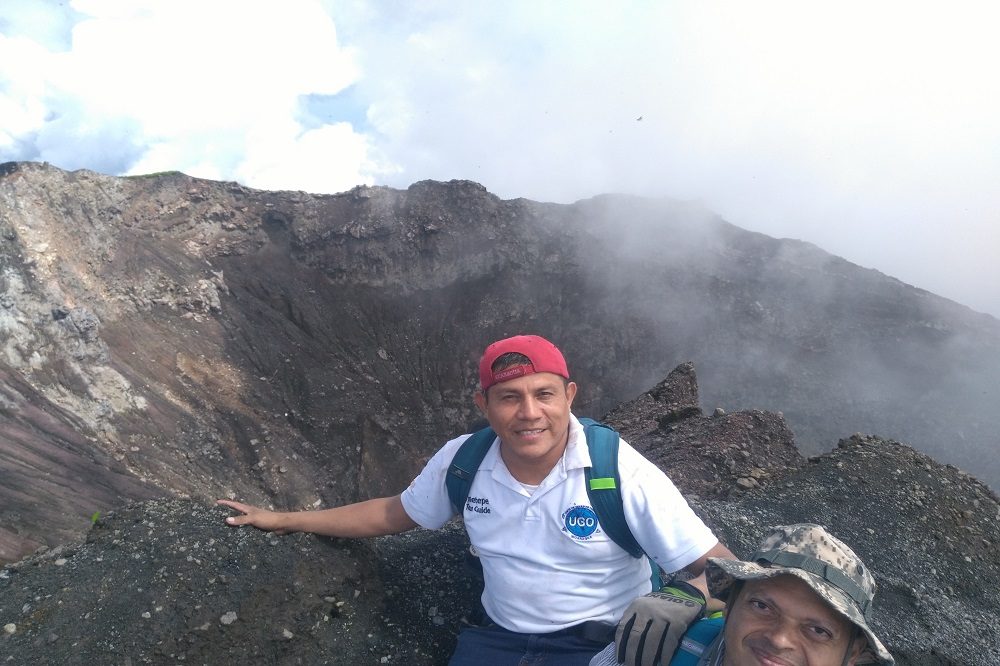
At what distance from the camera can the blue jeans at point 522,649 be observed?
3.10 meters

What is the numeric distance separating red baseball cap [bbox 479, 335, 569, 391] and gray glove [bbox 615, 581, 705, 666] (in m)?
1.08

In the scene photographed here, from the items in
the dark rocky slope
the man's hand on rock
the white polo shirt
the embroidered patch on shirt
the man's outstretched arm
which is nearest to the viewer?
the white polo shirt

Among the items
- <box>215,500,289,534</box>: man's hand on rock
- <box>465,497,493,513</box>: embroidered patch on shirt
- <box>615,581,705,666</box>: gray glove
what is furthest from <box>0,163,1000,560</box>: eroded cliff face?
<box>615,581,705,666</box>: gray glove

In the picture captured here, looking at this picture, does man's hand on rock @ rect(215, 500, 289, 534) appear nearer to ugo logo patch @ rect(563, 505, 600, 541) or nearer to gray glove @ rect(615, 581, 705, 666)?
ugo logo patch @ rect(563, 505, 600, 541)

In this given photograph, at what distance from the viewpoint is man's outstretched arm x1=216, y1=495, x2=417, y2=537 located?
151 inches

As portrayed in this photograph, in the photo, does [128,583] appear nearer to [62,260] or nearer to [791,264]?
[62,260]

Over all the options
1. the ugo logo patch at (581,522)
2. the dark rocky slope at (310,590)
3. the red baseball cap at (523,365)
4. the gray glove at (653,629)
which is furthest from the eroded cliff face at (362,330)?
the gray glove at (653,629)

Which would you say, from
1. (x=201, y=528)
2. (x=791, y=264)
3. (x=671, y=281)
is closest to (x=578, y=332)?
(x=671, y=281)

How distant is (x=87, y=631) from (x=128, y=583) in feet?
1.06

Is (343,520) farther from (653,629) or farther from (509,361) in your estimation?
(653,629)

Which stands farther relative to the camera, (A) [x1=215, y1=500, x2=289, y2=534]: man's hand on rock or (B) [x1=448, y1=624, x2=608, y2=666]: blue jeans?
(A) [x1=215, y1=500, x2=289, y2=534]: man's hand on rock

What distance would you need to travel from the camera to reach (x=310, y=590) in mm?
3988

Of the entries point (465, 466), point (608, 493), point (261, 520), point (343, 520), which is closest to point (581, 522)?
point (608, 493)

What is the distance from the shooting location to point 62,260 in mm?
20688
